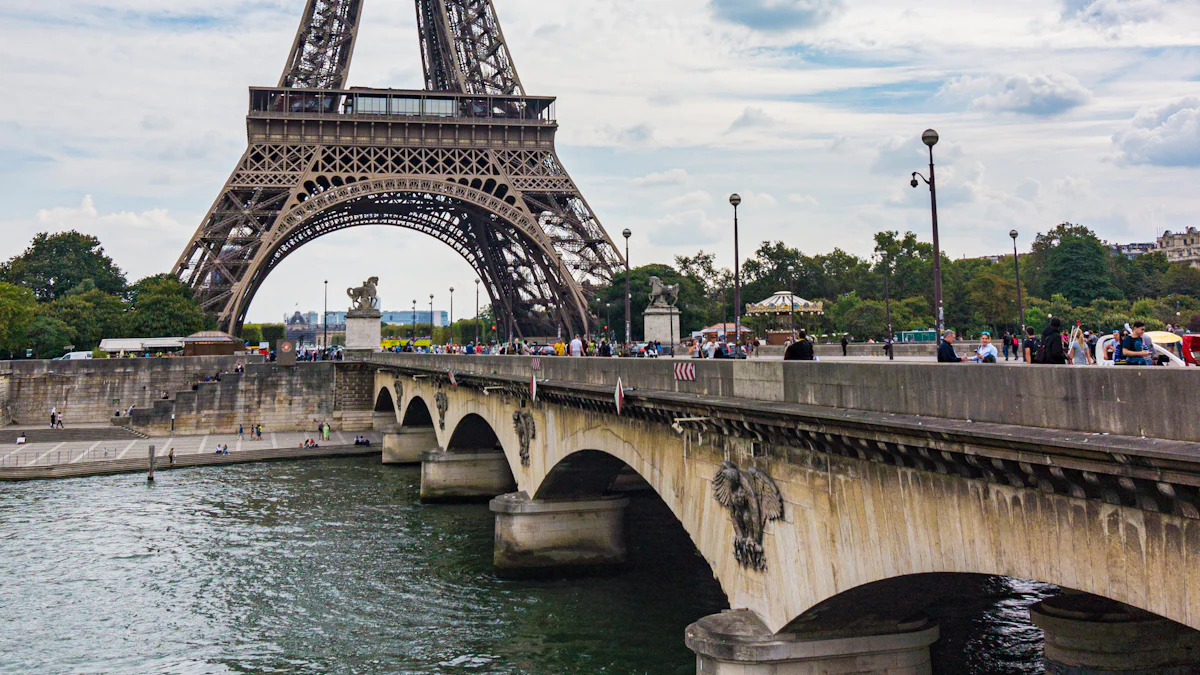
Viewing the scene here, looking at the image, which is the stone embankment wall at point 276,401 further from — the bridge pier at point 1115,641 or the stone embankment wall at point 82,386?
the bridge pier at point 1115,641

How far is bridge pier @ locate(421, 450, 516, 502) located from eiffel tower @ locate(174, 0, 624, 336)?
31.6m

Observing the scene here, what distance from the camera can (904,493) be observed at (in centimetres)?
959

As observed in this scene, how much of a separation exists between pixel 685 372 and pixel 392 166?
201ft

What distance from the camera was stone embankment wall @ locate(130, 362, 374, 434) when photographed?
201 ft

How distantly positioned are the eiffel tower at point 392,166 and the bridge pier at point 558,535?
143 feet

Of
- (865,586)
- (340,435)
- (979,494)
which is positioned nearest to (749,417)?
(865,586)

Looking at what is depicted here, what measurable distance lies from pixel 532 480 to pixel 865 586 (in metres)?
15.6

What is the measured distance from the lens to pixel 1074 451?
7012 mm

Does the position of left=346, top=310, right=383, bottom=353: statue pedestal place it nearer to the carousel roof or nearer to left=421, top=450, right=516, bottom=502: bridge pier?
left=421, top=450, right=516, bottom=502: bridge pier

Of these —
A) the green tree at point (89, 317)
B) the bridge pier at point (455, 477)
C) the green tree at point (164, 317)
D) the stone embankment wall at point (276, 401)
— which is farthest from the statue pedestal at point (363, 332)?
the bridge pier at point (455, 477)

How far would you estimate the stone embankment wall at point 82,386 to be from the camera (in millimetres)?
63062

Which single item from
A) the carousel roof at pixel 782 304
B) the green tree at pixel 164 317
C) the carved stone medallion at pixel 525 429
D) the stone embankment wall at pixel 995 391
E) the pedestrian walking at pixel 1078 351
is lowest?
the carved stone medallion at pixel 525 429

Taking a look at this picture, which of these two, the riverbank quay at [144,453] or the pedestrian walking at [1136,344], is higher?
the pedestrian walking at [1136,344]

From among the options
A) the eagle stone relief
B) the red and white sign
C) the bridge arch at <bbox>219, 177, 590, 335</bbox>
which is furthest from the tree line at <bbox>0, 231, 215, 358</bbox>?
the eagle stone relief
